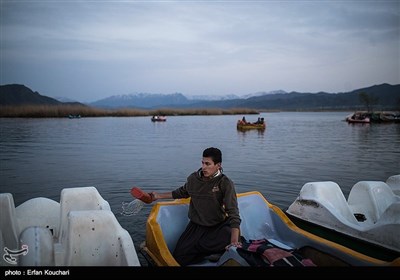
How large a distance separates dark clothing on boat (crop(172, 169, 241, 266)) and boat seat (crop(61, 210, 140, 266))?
0.82 m

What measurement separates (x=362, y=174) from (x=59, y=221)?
9966 mm

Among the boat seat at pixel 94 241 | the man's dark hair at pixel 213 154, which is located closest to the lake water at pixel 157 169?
the boat seat at pixel 94 241

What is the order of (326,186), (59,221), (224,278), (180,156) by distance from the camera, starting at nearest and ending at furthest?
(224,278)
(59,221)
(326,186)
(180,156)

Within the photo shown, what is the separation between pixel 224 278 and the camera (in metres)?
2.75

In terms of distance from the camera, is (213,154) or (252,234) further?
(252,234)

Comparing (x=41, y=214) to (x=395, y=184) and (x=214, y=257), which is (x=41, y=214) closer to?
(x=214, y=257)

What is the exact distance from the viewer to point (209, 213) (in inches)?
155

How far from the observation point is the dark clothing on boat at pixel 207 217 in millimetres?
3804

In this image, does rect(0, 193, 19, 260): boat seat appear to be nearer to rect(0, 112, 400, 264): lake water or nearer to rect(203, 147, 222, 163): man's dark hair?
rect(203, 147, 222, 163): man's dark hair

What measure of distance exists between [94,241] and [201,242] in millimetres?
1100

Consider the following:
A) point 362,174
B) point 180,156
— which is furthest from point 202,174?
point 180,156

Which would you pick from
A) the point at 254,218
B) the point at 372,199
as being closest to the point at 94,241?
the point at 254,218

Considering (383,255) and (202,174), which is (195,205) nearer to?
(202,174)

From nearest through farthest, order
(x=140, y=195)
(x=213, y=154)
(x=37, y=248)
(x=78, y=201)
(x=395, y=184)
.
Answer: (x=37, y=248) < (x=213, y=154) < (x=140, y=195) < (x=78, y=201) < (x=395, y=184)
